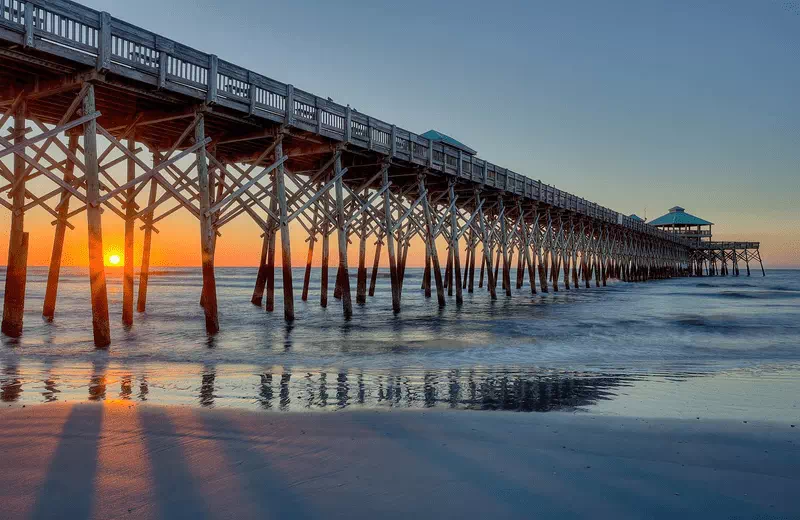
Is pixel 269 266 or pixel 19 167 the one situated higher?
pixel 19 167

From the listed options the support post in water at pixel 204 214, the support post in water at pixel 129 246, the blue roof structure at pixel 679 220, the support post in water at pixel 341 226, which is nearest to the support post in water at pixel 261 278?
the support post in water at pixel 341 226

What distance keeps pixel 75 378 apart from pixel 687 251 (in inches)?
3560

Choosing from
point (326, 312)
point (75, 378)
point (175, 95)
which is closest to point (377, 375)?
point (75, 378)

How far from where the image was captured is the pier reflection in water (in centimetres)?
634

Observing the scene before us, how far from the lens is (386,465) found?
13.7 ft

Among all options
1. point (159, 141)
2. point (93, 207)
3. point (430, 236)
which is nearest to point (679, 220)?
point (430, 236)

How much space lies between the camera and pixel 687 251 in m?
84.9

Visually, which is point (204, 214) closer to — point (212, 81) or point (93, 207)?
point (93, 207)

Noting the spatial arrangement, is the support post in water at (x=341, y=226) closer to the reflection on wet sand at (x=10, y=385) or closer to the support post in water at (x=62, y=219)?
the support post in water at (x=62, y=219)

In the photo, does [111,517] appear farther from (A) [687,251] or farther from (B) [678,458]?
(A) [687,251]

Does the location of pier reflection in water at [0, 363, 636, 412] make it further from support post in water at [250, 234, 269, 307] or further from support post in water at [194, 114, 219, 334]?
support post in water at [250, 234, 269, 307]

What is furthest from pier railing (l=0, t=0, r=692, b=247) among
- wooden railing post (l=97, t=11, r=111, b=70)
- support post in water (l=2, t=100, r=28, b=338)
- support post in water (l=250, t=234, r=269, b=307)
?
support post in water (l=250, t=234, r=269, b=307)

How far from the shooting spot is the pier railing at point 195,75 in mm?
9379

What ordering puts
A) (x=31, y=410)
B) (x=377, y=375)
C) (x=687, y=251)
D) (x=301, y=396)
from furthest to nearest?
(x=687, y=251), (x=377, y=375), (x=301, y=396), (x=31, y=410)
